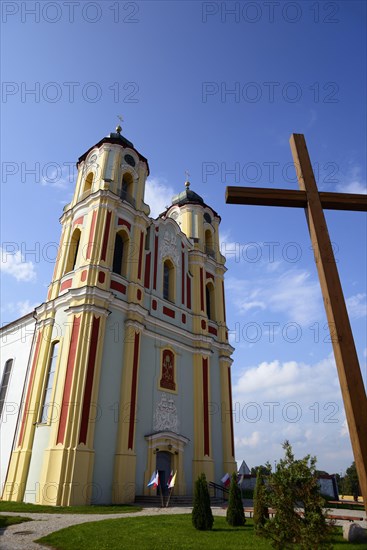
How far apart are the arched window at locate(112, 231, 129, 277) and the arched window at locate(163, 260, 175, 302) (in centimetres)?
373

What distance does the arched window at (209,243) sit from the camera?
28234 mm

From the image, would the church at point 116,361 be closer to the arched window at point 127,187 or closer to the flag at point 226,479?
the arched window at point 127,187

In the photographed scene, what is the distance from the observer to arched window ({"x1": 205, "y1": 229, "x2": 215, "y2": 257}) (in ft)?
92.6

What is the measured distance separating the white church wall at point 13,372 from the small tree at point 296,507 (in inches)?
617

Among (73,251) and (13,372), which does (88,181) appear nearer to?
(73,251)

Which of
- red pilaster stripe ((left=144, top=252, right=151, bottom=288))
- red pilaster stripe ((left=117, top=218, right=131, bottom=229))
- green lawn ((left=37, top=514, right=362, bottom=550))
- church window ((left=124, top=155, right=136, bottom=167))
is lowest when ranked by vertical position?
green lawn ((left=37, top=514, right=362, bottom=550))

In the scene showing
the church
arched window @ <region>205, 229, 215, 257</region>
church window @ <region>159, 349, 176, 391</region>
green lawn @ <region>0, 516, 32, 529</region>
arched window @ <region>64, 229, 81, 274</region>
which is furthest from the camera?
arched window @ <region>205, 229, 215, 257</region>

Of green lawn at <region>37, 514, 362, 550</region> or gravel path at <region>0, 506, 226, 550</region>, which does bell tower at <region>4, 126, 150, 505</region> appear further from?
green lawn at <region>37, 514, 362, 550</region>

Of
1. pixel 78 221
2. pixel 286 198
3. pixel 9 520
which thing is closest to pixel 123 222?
pixel 78 221

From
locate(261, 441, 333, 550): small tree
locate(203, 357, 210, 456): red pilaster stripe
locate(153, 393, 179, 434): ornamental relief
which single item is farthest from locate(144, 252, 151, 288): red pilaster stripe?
locate(261, 441, 333, 550): small tree

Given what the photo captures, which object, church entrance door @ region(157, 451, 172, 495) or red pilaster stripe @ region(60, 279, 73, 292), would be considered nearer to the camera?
church entrance door @ region(157, 451, 172, 495)

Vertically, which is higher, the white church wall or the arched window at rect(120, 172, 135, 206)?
the arched window at rect(120, 172, 135, 206)

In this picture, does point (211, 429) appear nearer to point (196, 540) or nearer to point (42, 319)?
point (42, 319)

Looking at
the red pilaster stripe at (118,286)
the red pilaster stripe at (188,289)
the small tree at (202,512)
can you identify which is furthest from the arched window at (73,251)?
the small tree at (202,512)
